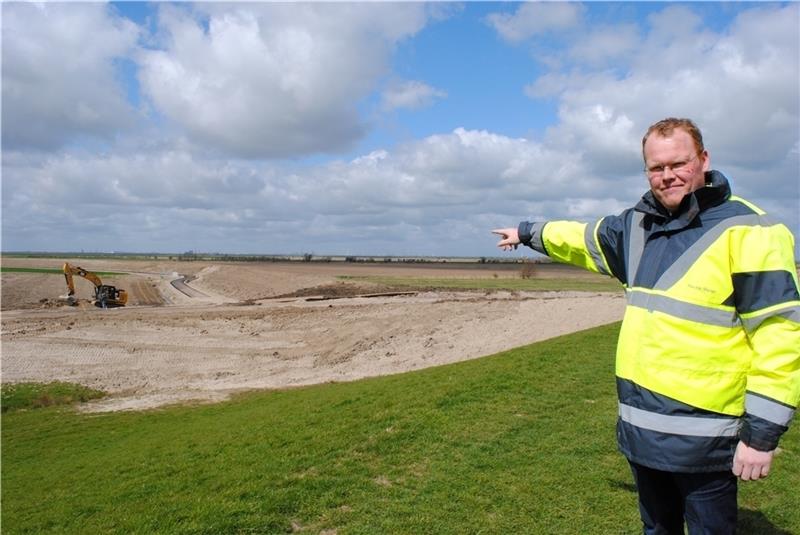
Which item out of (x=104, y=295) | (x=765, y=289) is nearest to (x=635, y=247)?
(x=765, y=289)

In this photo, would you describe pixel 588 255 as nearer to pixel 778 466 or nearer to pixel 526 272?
pixel 778 466

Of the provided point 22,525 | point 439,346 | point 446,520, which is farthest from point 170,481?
point 439,346

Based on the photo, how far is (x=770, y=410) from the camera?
9.18 ft

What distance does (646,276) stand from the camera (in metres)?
3.29

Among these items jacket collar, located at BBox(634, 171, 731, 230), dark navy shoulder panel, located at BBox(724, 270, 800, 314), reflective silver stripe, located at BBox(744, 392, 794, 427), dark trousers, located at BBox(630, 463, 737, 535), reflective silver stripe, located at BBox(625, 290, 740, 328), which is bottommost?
dark trousers, located at BBox(630, 463, 737, 535)

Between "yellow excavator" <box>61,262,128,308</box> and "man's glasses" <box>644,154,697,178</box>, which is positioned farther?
"yellow excavator" <box>61,262,128,308</box>

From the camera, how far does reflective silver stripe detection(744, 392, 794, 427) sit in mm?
2779

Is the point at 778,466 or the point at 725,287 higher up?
the point at 725,287

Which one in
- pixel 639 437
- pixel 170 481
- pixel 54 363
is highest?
pixel 639 437

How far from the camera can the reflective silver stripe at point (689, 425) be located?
3002 mm

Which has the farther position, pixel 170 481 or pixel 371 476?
pixel 170 481

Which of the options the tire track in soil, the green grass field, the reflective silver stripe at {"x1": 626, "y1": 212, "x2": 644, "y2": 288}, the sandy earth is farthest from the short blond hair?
the tire track in soil

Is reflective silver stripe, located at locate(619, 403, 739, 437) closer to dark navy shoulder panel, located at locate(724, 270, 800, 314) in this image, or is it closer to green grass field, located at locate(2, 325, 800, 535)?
dark navy shoulder panel, located at locate(724, 270, 800, 314)

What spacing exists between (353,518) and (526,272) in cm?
7484
